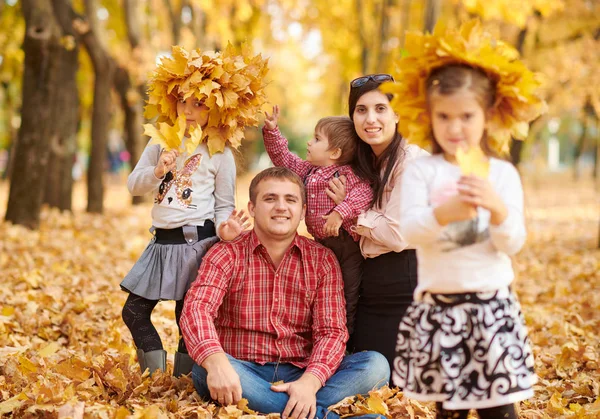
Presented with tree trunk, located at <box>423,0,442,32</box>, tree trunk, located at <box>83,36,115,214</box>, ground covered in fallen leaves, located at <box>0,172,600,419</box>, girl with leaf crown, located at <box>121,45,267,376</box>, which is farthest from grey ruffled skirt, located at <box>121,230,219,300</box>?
tree trunk, located at <box>83,36,115,214</box>

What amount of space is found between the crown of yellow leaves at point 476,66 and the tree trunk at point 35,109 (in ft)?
26.2

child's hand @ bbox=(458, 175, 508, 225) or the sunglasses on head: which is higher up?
the sunglasses on head

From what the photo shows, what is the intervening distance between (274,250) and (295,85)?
30789mm

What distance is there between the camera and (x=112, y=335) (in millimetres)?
5250

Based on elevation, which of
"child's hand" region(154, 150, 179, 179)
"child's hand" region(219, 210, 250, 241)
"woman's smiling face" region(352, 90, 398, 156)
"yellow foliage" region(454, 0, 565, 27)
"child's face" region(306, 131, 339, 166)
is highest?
"yellow foliage" region(454, 0, 565, 27)

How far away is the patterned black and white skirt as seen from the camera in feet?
8.48

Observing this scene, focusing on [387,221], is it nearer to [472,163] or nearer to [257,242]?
[257,242]

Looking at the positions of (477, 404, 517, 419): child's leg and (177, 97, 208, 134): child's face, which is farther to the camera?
(177, 97, 208, 134): child's face

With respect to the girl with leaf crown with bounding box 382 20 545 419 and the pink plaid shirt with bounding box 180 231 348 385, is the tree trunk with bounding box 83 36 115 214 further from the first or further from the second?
the girl with leaf crown with bounding box 382 20 545 419

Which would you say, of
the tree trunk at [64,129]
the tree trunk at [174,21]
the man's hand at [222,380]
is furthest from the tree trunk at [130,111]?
the man's hand at [222,380]

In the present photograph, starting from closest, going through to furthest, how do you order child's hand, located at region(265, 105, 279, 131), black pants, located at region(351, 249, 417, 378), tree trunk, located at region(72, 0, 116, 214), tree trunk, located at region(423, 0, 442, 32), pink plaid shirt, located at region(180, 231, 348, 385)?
pink plaid shirt, located at region(180, 231, 348, 385) → black pants, located at region(351, 249, 417, 378) → child's hand, located at region(265, 105, 279, 131) → tree trunk, located at region(423, 0, 442, 32) → tree trunk, located at region(72, 0, 116, 214)

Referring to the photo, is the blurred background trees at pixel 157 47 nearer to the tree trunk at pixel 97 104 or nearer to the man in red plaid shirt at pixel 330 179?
the tree trunk at pixel 97 104

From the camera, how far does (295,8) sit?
1831cm

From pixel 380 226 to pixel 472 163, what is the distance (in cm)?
146
